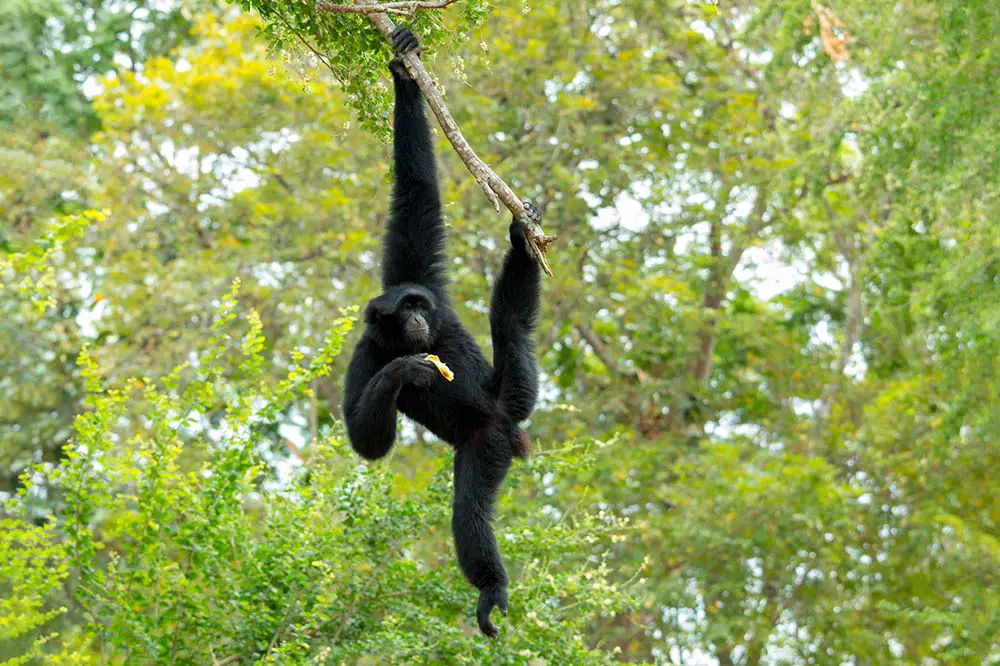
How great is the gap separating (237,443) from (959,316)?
19.5ft

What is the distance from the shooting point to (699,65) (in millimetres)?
15445

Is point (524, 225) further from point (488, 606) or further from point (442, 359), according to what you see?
point (488, 606)

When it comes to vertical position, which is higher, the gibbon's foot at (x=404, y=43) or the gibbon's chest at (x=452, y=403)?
the gibbon's foot at (x=404, y=43)

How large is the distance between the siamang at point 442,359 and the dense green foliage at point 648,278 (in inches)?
166

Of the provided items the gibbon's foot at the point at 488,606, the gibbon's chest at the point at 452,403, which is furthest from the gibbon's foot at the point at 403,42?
the gibbon's foot at the point at 488,606

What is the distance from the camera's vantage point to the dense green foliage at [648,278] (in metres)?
12.0

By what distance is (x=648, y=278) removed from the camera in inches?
566

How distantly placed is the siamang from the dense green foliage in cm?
422

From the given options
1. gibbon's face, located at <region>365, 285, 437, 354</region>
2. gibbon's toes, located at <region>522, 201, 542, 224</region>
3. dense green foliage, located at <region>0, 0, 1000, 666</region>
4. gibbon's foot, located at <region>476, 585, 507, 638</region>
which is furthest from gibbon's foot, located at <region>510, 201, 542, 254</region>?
dense green foliage, located at <region>0, 0, 1000, 666</region>

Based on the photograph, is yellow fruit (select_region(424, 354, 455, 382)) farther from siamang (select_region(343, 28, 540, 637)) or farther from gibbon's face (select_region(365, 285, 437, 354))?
gibbon's face (select_region(365, 285, 437, 354))

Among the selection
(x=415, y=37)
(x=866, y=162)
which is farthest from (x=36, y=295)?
(x=866, y=162)

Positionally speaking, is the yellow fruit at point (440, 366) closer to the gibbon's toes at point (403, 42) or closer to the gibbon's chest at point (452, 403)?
the gibbon's chest at point (452, 403)

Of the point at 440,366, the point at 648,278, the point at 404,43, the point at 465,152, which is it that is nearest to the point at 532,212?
the point at 465,152

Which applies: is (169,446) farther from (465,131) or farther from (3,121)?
(3,121)
